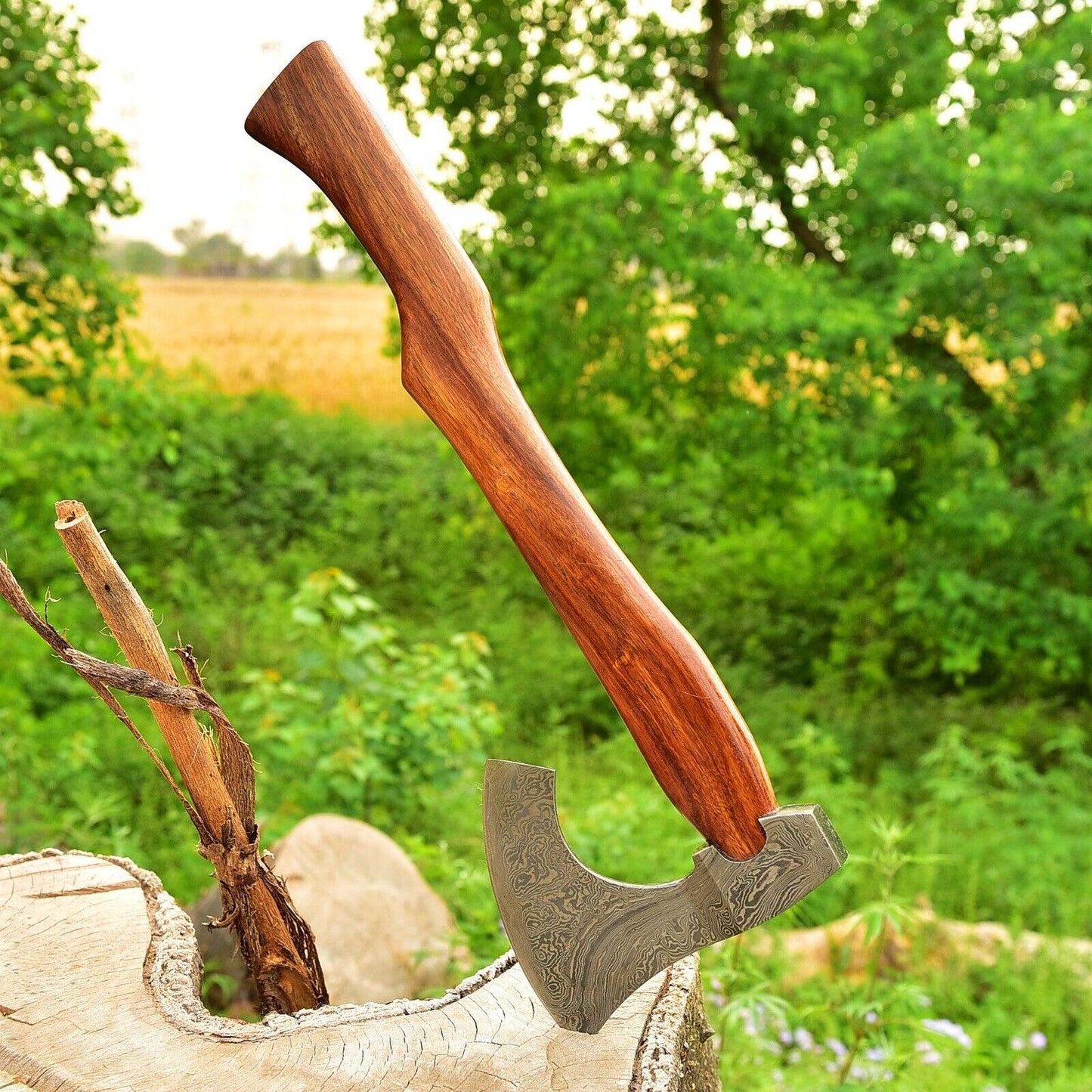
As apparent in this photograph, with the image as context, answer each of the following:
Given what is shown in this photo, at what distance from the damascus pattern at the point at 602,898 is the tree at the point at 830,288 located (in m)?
3.91

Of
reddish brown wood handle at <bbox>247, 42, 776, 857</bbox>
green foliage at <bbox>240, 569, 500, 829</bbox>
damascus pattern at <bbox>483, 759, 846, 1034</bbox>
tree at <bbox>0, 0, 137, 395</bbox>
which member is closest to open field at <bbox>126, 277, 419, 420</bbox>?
tree at <bbox>0, 0, 137, 395</bbox>

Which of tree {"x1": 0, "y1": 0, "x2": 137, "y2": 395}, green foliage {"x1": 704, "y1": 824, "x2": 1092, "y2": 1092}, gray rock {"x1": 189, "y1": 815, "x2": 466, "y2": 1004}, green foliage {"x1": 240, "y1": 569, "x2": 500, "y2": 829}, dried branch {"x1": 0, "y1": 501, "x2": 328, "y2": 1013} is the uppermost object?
tree {"x1": 0, "y1": 0, "x2": 137, "y2": 395}

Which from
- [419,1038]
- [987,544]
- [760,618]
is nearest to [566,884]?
[419,1038]

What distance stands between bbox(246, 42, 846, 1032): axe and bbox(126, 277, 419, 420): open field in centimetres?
807

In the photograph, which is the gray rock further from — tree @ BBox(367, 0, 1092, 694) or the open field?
the open field

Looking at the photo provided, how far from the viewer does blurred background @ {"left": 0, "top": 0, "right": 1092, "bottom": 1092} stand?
3.48 metres

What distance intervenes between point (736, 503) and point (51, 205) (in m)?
3.78

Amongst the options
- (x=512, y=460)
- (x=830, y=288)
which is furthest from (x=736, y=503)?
(x=512, y=460)

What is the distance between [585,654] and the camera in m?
1.37

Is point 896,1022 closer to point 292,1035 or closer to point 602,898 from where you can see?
point 602,898

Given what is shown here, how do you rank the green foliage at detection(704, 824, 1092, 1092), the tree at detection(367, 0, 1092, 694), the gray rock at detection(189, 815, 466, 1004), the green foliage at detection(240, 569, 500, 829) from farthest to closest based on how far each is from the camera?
1. the tree at detection(367, 0, 1092, 694)
2. the green foliage at detection(240, 569, 500, 829)
3. the gray rock at detection(189, 815, 466, 1004)
4. the green foliage at detection(704, 824, 1092, 1092)

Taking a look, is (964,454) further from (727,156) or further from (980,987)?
(980,987)

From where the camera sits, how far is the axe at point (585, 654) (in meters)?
1.35

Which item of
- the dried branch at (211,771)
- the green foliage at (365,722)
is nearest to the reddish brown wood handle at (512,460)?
the dried branch at (211,771)
